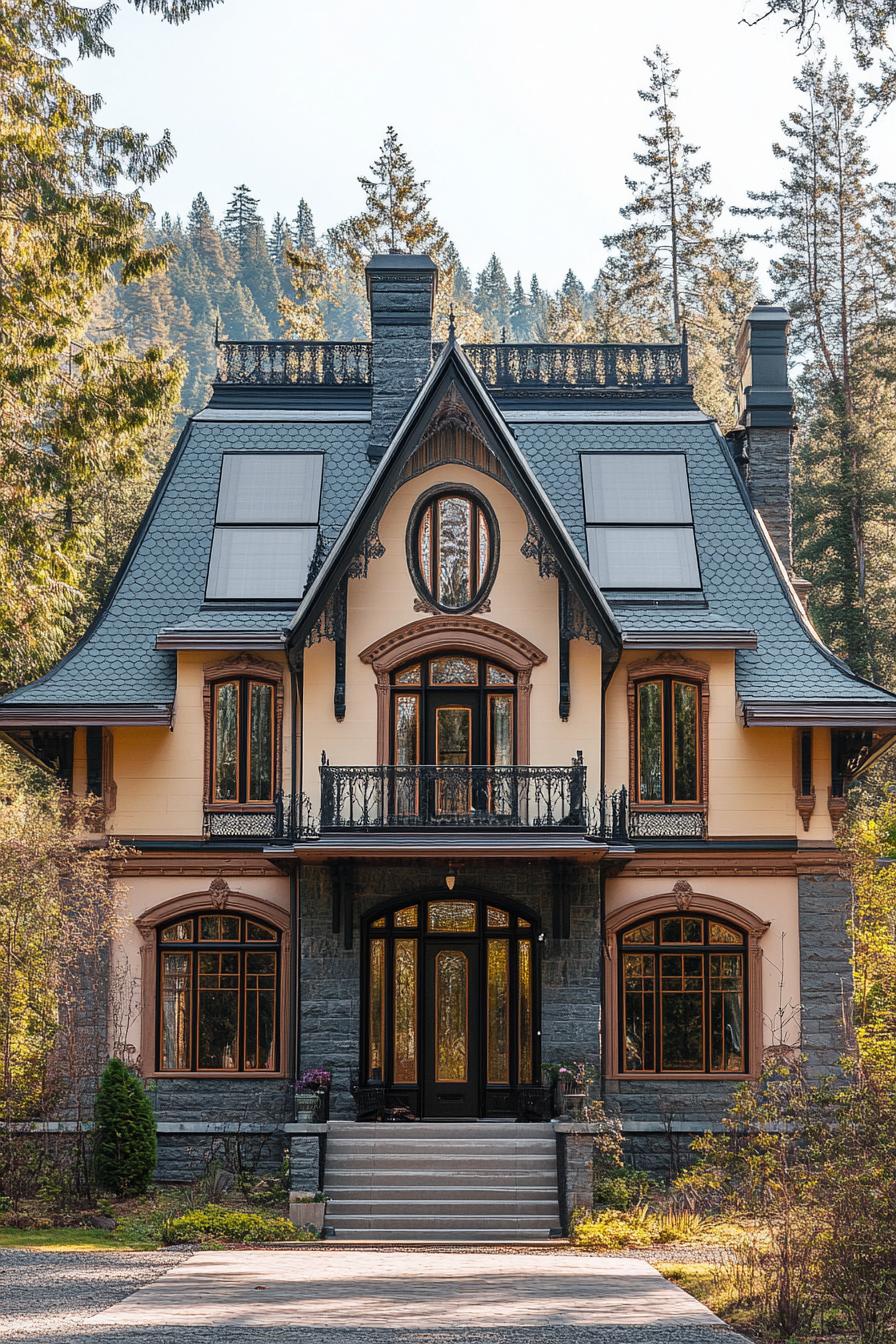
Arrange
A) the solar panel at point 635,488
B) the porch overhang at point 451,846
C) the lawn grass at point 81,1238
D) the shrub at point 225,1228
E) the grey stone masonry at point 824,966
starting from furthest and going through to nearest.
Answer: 1. the solar panel at point 635,488
2. the grey stone masonry at point 824,966
3. the porch overhang at point 451,846
4. the shrub at point 225,1228
5. the lawn grass at point 81,1238

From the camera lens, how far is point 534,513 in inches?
859

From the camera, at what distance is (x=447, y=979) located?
2236 cm

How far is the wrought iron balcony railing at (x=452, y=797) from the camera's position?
2131cm

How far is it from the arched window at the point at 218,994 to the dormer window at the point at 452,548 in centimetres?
497

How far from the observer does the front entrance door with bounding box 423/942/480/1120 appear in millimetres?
21969

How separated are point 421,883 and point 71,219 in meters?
9.46

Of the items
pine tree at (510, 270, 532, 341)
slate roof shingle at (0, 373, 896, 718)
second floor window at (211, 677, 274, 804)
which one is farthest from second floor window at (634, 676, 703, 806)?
pine tree at (510, 270, 532, 341)

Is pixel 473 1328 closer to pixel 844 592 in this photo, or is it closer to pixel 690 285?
pixel 844 592

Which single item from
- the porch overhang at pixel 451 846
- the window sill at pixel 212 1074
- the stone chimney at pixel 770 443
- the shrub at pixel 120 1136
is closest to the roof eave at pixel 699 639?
the porch overhang at pixel 451 846

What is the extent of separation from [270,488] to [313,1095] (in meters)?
8.79

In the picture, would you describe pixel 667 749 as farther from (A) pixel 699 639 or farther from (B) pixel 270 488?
(B) pixel 270 488

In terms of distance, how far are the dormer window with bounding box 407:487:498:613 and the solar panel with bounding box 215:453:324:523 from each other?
2.28 meters

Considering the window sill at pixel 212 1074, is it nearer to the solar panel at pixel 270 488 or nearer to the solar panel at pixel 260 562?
the solar panel at pixel 260 562

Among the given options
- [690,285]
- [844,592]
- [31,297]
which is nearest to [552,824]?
[31,297]
